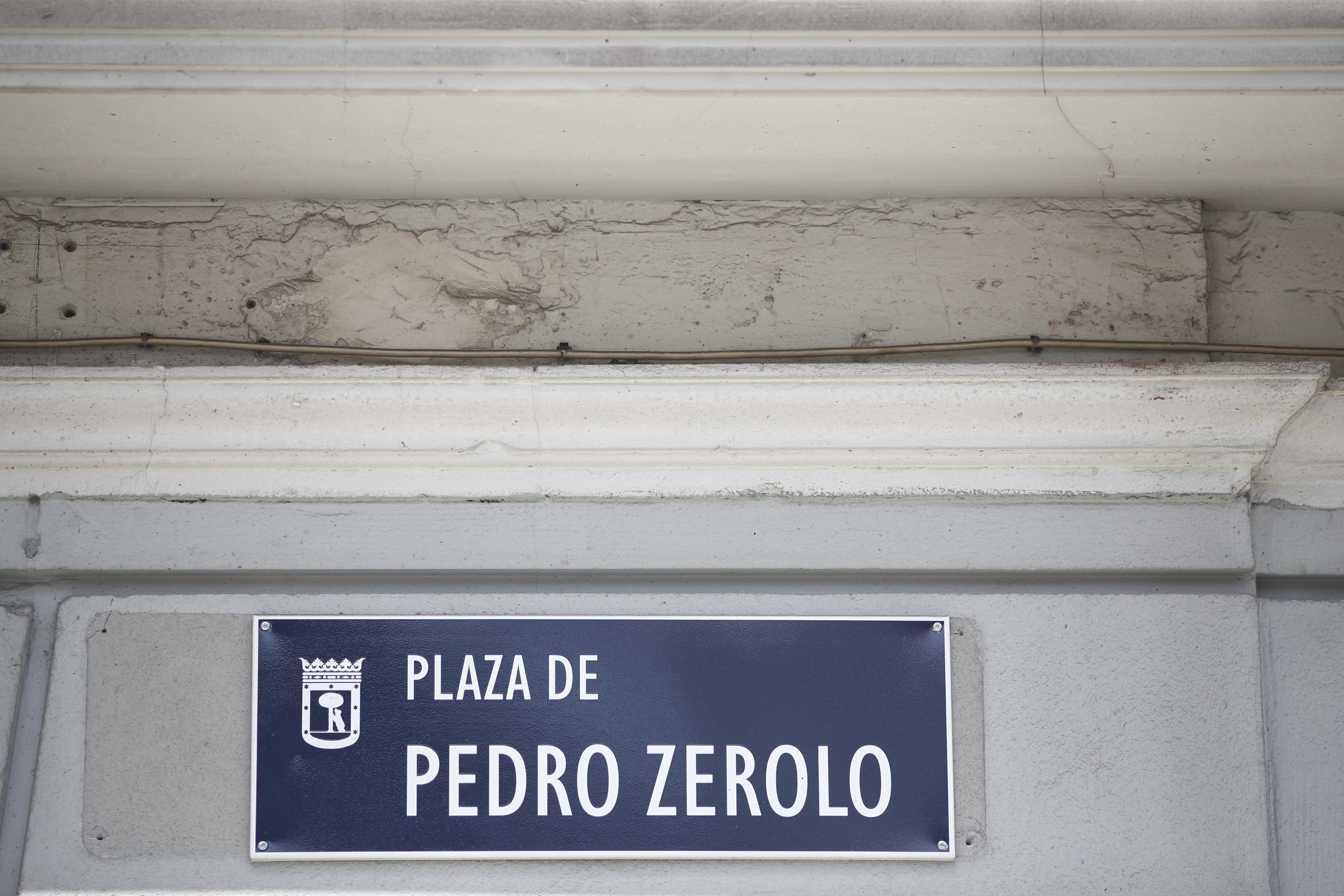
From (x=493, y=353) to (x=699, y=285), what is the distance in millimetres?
497

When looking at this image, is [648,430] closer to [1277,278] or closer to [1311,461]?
[1311,461]

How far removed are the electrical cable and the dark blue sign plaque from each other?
58 cm

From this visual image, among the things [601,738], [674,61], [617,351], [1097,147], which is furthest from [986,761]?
[674,61]

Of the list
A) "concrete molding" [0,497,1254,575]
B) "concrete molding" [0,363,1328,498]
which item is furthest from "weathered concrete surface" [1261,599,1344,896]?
"concrete molding" [0,363,1328,498]

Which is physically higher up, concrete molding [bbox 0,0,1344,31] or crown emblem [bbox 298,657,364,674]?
concrete molding [bbox 0,0,1344,31]

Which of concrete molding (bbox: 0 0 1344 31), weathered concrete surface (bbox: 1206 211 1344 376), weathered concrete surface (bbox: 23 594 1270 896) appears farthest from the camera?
weathered concrete surface (bbox: 1206 211 1344 376)

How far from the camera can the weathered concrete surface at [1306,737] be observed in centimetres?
243

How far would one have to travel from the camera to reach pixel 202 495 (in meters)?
2.52

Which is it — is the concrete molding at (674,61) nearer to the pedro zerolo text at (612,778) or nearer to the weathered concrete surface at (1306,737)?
the weathered concrete surface at (1306,737)

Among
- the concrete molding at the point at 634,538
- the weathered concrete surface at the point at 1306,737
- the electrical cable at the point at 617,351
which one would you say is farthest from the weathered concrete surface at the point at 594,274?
the weathered concrete surface at the point at 1306,737

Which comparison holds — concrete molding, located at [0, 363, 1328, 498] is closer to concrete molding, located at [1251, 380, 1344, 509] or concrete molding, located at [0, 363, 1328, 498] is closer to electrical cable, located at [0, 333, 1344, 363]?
concrete molding, located at [1251, 380, 1344, 509]

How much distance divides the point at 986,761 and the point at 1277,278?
134cm

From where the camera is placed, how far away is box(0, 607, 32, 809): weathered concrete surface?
2.41m

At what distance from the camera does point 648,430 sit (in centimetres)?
250
